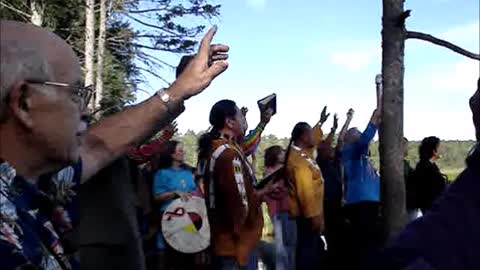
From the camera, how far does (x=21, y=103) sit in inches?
81.0

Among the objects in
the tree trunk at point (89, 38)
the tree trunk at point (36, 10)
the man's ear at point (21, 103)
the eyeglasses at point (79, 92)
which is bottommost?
the man's ear at point (21, 103)

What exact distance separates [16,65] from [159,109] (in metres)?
1.12

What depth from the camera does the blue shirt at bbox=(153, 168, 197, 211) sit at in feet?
26.6

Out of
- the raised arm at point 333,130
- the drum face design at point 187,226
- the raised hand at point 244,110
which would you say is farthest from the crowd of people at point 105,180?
the raised arm at point 333,130

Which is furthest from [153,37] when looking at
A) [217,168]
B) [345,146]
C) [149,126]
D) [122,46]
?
[149,126]

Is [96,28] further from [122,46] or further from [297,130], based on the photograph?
[297,130]

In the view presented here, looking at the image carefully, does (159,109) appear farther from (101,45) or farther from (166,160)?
(101,45)

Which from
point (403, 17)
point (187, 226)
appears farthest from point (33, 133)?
point (187, 226)

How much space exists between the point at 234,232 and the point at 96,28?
23.1 meters

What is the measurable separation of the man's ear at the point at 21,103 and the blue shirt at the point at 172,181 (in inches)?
234

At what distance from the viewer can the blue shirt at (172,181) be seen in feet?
26.6

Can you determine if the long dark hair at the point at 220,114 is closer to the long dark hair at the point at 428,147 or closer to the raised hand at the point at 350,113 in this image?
the long dark hair at the point at 428,147

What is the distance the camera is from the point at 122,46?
101ft

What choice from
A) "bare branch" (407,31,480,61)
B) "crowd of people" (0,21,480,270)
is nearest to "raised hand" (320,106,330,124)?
"crowd of people" (0,21,480,270)
